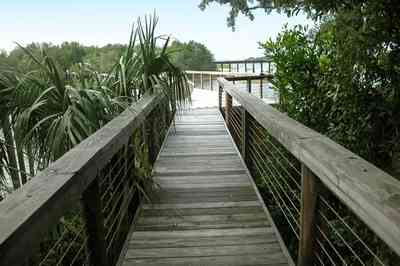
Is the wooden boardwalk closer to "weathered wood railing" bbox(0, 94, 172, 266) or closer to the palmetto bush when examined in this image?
"weathered wood railing" bbox(0, 94, 172, 266)

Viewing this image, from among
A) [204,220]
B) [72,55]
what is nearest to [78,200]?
[204,220]

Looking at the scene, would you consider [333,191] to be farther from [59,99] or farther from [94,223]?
[59,99]

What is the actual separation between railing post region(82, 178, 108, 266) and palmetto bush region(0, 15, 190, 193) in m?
0.59

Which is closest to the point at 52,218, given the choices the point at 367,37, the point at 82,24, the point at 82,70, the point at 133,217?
the point at 133,217

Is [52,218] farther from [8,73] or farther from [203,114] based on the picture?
A: [203,114]

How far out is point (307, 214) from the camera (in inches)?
54.6

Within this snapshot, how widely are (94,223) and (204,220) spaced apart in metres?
0.92

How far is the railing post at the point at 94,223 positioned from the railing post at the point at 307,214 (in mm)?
822

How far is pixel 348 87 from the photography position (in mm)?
2383

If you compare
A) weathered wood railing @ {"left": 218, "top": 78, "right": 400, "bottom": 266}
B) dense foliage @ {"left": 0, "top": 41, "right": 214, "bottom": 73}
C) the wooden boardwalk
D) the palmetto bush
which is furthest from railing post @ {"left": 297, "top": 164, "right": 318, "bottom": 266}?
dense foliage @ {"left": 0, "top": 41, "right": 214, "bottom": 73}

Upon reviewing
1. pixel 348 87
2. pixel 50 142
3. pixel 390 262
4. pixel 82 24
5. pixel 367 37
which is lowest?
pixel 390 262

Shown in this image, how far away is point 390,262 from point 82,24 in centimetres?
1066

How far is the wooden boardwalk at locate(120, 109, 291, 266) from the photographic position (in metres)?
1.73

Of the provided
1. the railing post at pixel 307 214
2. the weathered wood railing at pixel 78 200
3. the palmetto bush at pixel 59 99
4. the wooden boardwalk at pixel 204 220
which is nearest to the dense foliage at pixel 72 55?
the palmetto bush at pixel 59 99
